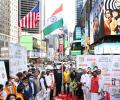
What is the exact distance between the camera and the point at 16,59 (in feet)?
34.7

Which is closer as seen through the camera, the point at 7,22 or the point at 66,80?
the point at 66,80

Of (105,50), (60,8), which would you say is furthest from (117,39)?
(60,8)

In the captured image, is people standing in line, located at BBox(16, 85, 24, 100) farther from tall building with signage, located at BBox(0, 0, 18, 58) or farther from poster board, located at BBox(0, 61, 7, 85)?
tall building with signage, located at BBox(0, 0, 18, 58)

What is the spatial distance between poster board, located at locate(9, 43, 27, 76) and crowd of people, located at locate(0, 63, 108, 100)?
16 centimetres

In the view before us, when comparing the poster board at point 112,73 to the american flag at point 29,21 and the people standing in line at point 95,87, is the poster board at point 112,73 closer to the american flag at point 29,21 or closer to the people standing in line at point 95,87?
the people standing in line at point 95,87

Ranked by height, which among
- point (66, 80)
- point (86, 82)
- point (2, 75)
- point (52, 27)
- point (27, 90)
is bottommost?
point (66, 80)

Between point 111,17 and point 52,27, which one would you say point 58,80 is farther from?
point 111,17

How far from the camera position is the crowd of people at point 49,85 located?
9.47 m

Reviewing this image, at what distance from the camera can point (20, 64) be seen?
36.4ft

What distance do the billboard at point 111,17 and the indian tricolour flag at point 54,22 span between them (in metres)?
39.1

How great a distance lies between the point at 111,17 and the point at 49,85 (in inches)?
1688

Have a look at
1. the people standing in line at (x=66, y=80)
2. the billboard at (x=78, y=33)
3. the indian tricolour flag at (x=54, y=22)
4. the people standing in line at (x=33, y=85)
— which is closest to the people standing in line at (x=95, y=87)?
the indian tricolour flag at (x=54, y=22)

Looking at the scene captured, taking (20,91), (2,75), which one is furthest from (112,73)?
(2,75)

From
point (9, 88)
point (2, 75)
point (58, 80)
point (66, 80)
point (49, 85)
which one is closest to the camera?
point (2, 75)
